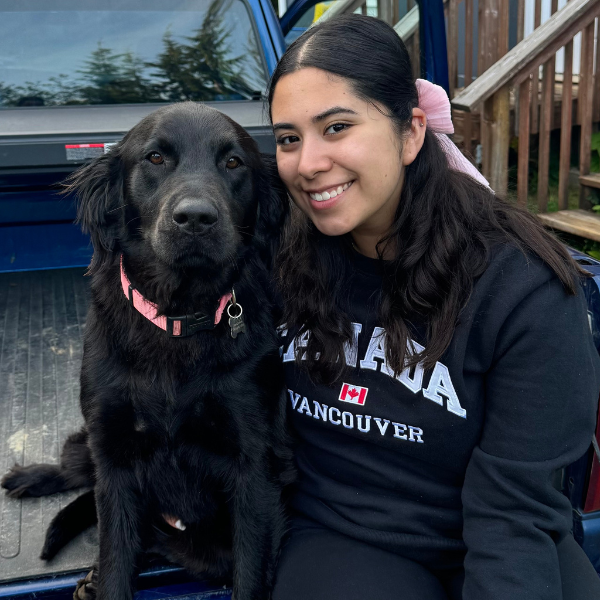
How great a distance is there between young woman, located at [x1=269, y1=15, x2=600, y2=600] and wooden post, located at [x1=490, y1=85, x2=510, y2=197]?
10.3ft

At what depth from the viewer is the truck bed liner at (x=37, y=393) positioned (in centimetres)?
200

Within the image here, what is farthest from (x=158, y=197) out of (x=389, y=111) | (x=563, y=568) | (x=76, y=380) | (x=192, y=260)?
(x=563, y=568)

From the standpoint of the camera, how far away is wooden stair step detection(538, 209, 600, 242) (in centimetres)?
446

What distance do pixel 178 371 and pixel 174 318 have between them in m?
0.15

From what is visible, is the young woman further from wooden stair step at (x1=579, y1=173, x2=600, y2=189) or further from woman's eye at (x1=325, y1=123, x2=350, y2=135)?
wooden stair step at (x1=579, y1=173, x2=600, y2=189)

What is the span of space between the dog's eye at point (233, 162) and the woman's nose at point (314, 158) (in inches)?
16.5

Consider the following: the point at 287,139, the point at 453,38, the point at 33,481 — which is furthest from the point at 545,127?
the point at 33,481

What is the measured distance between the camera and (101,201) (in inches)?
85.2

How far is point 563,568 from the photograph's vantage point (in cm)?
183

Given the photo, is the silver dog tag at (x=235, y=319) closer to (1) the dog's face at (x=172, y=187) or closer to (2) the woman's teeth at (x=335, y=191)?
(1) the dog's face at (x=172, y=187)

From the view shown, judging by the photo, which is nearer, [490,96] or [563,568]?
[563,568]

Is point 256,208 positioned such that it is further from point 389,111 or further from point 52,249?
point 52,249

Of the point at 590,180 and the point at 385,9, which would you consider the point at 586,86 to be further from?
the point at 385,9

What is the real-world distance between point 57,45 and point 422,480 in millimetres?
2502
